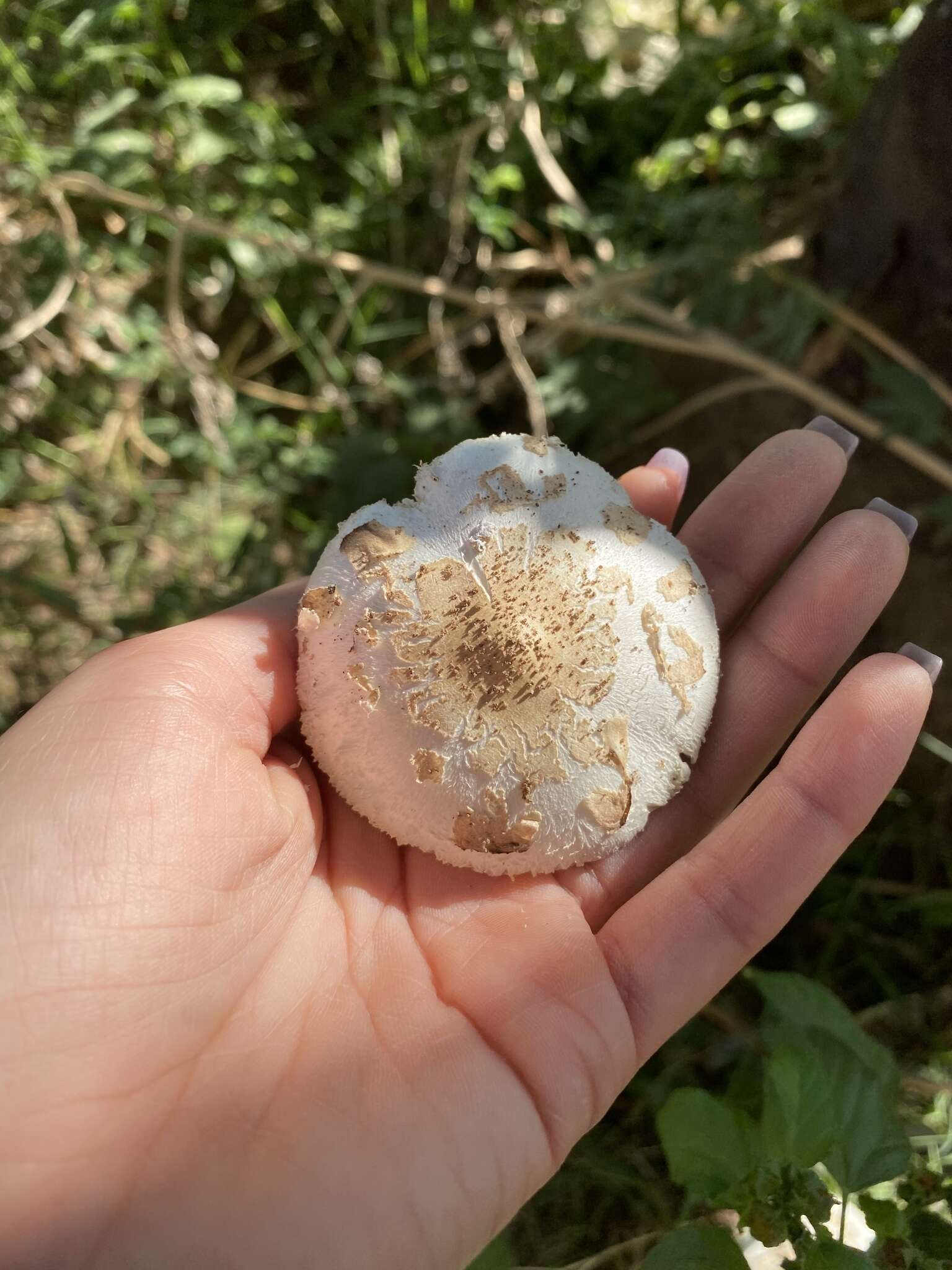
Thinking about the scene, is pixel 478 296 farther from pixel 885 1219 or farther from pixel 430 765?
pixel 885 1219

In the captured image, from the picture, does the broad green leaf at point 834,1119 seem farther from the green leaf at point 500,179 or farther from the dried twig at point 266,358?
the green leaf at point 500,179

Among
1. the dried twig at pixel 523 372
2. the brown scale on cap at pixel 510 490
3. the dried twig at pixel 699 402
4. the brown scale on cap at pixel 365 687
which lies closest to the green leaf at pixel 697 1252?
the brown scale on cap at pixel 365 687

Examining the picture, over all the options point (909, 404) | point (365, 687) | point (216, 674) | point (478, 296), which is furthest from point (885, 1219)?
point (478, 296)

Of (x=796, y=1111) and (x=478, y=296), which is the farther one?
(x=478, y=296)

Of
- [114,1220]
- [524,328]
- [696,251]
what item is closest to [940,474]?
[696,251]

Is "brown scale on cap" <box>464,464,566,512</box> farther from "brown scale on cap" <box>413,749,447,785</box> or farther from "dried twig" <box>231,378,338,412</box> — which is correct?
"dried twig" <box>231,378,338,412</box>
